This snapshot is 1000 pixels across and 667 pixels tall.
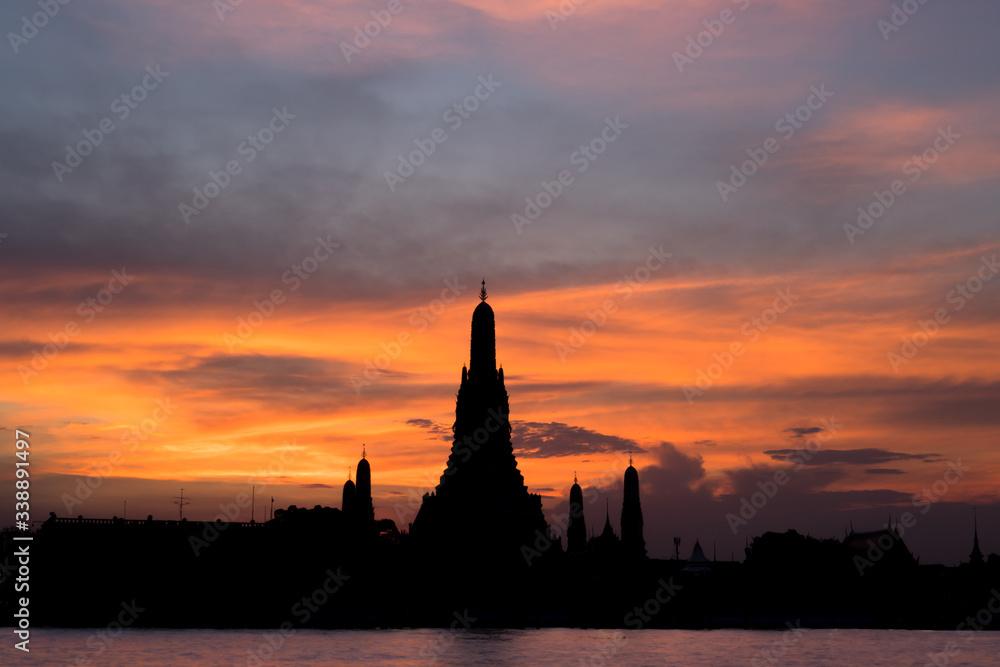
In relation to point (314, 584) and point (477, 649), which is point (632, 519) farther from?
point (477, 649)

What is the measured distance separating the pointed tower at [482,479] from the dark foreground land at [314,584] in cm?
313

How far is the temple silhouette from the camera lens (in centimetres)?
12094

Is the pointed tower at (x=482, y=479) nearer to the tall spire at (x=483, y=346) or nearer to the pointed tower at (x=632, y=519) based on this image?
the tall spire at (x=483, y=346)

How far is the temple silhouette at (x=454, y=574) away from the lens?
120938mm

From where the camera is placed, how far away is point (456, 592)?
412ft

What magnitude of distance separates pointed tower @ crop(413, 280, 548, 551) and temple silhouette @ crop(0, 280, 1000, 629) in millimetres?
167

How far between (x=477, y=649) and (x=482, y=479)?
1897 inches

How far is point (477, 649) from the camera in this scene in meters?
92.2

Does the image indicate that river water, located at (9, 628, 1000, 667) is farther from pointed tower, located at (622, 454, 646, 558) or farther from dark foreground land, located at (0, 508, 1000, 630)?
pointed tower, located at (622, 454, 646, 558)

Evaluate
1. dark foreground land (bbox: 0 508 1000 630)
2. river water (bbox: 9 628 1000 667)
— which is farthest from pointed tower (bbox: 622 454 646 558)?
river water (bbox: 9 628 1000 667)

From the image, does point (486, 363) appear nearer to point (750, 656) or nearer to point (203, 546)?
point (203, 546)

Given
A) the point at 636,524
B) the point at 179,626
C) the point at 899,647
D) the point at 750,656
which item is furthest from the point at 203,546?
the point at 636,524

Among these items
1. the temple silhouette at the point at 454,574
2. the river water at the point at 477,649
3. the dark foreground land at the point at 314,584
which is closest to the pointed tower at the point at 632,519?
the temple silhouette at the point at 454,574

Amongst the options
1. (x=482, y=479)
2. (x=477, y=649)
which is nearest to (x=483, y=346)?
(x=482, y=479)
